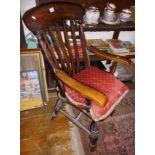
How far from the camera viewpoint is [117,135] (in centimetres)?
182

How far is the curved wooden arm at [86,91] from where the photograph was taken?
1192 millimetres

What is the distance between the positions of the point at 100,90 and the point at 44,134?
2.33 feet

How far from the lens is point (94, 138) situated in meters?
1.62

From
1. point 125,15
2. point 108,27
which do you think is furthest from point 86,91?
point 125,15

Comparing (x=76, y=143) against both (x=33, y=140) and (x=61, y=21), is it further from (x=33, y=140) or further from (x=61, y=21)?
(x=61, y=21)

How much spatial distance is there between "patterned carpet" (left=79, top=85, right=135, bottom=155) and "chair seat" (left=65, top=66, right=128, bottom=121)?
41 cm

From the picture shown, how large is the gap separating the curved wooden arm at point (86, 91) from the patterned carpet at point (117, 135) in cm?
68

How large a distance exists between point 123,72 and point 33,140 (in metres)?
1.36

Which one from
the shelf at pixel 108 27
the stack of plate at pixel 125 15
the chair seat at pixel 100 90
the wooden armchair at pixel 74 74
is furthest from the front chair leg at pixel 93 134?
the stack of plate at pixel 125 15

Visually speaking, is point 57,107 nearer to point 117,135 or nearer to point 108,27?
point 117,135

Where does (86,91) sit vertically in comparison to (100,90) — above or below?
above

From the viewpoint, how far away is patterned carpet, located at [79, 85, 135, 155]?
1700mm
